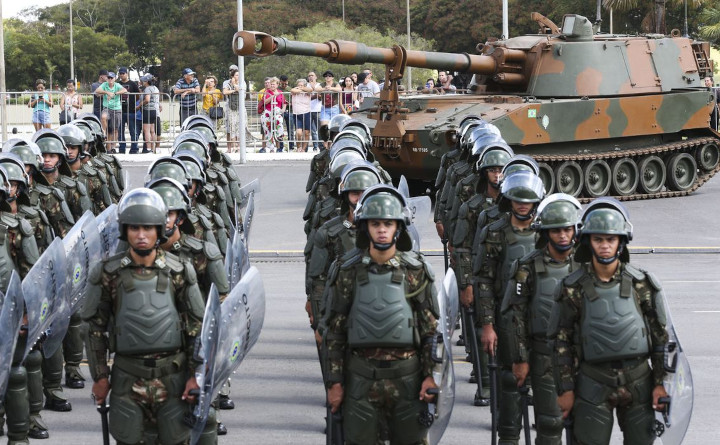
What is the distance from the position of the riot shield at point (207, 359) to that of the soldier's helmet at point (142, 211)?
70 cm

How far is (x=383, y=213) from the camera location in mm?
8078

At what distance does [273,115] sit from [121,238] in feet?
81.6

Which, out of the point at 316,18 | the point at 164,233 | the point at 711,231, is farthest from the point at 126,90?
the point at 316,18

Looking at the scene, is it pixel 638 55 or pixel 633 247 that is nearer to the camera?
pixel 633 247

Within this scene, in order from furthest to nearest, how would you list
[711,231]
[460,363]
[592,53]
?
[592,53], [711,231], [460,363]

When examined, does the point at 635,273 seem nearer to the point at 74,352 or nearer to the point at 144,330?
the point at 144,330

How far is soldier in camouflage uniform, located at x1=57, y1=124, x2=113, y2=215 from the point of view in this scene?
46.1 feet

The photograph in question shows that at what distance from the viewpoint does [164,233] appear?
28.1 ft

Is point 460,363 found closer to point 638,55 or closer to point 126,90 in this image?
point 638,55

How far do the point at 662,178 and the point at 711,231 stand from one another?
435 cm

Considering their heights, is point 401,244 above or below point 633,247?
above

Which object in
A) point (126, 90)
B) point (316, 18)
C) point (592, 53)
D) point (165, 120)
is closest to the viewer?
point (592, 53)

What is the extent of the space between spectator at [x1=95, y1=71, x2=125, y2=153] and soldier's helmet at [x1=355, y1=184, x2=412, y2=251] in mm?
22987

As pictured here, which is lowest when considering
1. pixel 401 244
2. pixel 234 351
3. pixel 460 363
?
pixel 460 363
